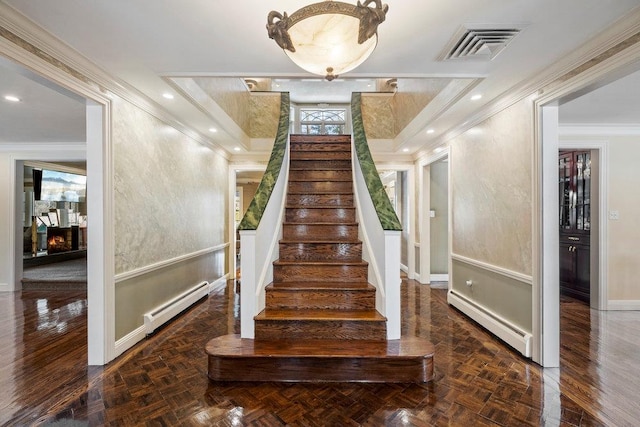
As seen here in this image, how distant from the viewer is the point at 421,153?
569 cm

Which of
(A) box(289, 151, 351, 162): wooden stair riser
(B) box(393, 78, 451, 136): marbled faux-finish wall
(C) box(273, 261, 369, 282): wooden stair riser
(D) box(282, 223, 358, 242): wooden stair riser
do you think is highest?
(B) box(393, 78, 451, 136): marbled faux-finish wall

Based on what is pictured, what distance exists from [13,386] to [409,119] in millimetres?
5459

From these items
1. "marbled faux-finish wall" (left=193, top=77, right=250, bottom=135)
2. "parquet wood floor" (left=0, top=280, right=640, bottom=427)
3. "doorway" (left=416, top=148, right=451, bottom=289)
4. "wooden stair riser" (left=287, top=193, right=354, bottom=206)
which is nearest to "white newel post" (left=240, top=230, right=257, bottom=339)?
"parquet wood floor" (left=0, top=280, right=640, bottom=427)

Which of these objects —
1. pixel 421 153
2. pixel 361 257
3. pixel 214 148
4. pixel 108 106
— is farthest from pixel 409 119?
pixel 108 106

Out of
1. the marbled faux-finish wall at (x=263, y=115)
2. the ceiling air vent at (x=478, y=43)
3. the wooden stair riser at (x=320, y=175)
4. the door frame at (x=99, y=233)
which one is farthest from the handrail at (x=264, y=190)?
the marbled faux-finish wall at (x=263, y=115)

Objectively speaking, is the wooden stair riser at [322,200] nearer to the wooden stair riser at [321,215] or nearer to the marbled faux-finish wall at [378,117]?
the wooden stair riser at [321,215]

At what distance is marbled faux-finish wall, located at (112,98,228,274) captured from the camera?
2.89 metres

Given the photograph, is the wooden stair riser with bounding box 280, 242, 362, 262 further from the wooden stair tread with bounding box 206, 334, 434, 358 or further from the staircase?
the wooden stair tread with bounding box 206, 334, 434, 358

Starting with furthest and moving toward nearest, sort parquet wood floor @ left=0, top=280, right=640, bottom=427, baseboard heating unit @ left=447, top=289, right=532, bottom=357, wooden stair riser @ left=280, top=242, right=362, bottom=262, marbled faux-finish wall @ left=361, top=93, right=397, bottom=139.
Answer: marbled faux-finish wall @ left=361, top=93, right=397, bottom=139, wooden stair riser @ left=280, top=242, right=362, bottom=262, baseboard heating unit @ left=447, top=289, right=532, bottom=357, parquet wood floor @ left=0, top=280, right=640, bottom=427

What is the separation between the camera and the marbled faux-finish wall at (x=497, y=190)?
9.45 ft

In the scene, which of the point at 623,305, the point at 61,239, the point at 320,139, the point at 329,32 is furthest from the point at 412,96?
the point at 61,239

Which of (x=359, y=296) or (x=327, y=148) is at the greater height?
(x=327, y=148)

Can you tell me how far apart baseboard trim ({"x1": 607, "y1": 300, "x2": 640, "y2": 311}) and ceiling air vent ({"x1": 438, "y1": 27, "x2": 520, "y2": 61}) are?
13.1 feet

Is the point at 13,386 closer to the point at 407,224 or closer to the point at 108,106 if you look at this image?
the point at 108,106
